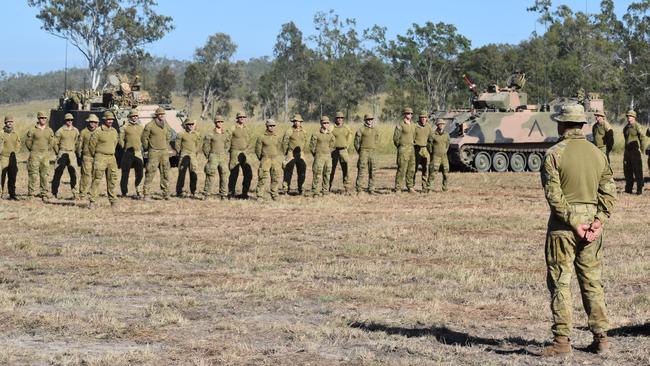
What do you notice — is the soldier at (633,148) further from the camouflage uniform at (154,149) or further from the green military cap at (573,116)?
the green military cap at (573,116)

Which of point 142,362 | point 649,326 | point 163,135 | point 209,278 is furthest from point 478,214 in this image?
point 142,362

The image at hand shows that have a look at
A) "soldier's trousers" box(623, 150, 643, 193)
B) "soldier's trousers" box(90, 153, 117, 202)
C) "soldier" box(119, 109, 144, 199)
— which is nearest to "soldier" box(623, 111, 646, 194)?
"soldier's trousers" box(623, 150, 643, 193)

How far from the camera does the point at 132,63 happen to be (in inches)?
2434

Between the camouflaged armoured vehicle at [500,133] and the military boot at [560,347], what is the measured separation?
20.1 meters

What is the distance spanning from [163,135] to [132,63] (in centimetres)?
4395

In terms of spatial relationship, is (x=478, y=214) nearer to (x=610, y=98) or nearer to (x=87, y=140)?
(x=87, y=140)

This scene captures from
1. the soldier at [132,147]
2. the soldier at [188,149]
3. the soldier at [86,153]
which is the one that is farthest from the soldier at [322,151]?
the soldier at [86,153]

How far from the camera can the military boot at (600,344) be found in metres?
7.32

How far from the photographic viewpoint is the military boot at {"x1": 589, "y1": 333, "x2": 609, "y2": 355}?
7.32 m

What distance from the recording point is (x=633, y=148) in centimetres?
2003

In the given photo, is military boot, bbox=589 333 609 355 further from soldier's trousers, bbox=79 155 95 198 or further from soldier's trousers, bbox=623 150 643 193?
soldier's trousers, bbox=623 150 643 193

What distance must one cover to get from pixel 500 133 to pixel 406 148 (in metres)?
7.83

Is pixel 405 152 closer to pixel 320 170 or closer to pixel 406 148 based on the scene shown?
pixel 406 148

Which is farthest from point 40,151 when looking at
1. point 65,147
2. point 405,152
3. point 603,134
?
point 603,134
